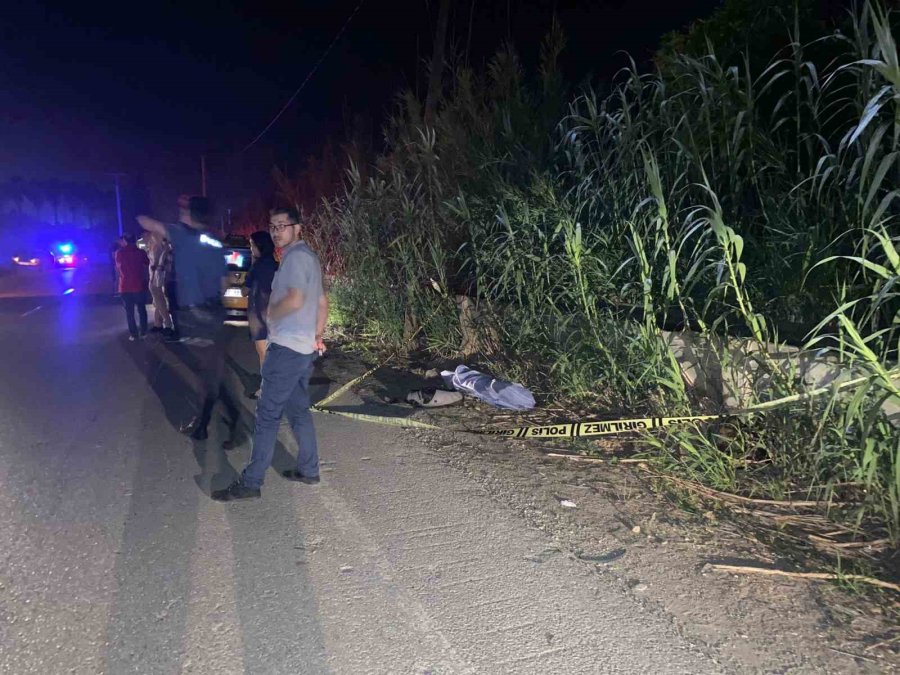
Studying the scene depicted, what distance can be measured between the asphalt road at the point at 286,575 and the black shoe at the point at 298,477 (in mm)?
53

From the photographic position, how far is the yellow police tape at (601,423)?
11.5 feet

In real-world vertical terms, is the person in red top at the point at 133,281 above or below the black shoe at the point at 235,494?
above

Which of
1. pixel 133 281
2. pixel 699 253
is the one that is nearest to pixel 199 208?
pixel 699 253

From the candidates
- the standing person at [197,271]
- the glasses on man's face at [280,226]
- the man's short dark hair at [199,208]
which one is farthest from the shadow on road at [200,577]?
the man's short dark hair at [199,208]

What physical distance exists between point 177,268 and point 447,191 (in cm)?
388

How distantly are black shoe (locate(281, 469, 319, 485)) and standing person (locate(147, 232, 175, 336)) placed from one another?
4589 millimetres

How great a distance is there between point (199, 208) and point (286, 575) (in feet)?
12.4

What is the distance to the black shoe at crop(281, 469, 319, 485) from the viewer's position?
14.5 feet

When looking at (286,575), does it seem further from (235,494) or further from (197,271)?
(197,271)

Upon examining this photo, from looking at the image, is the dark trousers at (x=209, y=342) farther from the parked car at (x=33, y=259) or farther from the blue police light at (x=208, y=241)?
the parked car at (x=33, y=259)

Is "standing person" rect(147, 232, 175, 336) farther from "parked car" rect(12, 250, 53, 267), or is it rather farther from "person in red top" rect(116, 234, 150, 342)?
"parked car" rect(12, 250, 53, 267)

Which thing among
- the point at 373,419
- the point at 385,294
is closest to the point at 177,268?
the point at 373,419

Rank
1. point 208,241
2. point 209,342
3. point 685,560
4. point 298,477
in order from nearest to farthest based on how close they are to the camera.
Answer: point 685,560 → point 298,477 → point 209,342 → point 208,241

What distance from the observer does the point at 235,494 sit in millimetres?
4102
